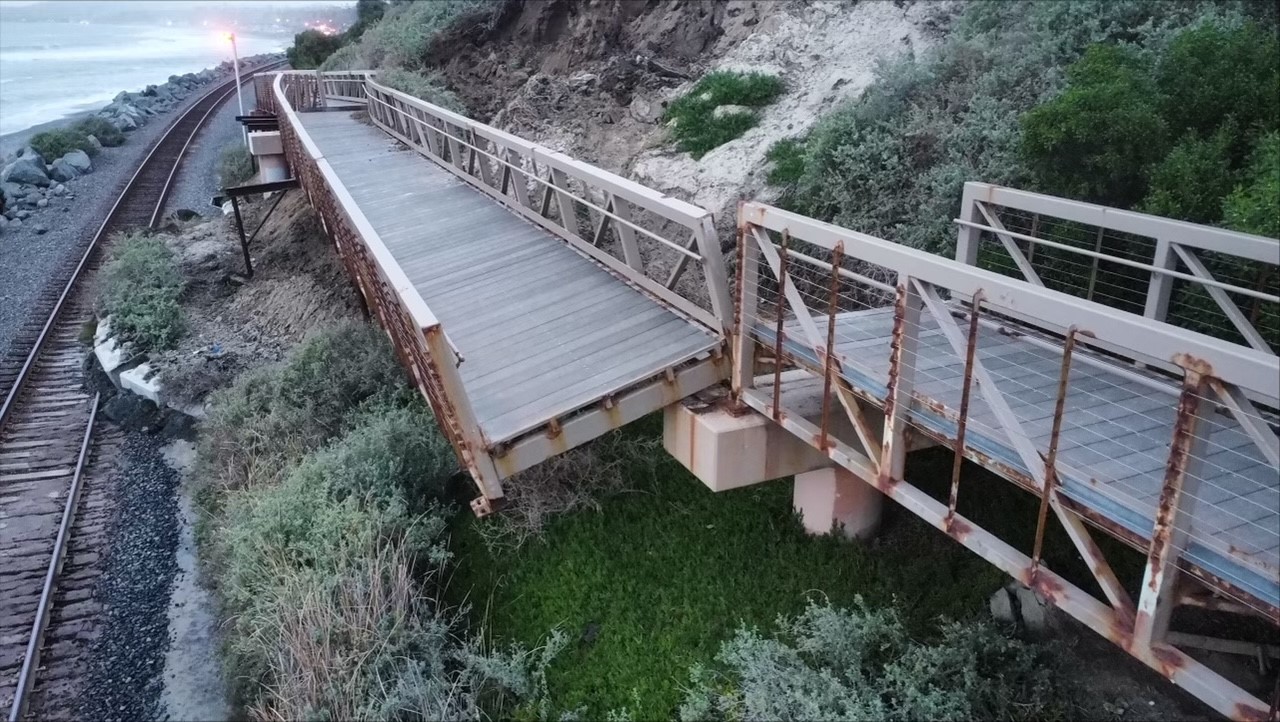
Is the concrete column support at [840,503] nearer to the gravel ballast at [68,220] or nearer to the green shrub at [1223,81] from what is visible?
the green shrub at [1223,81]

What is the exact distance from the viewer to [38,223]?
916 inches

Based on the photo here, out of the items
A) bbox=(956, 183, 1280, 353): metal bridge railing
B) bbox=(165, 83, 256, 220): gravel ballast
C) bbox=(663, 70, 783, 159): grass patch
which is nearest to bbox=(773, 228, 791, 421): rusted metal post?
bbox=(956, 183, 1280, 353): metal bridge railing

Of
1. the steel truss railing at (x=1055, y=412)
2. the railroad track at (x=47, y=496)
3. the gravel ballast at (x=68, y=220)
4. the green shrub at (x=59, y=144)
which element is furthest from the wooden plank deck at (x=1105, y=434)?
the green shrub at (x=59, y=144)

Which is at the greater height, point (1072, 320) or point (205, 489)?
point (1072, 320)

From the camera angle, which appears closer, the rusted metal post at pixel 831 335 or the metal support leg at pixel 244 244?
the rusted metal post at pixel 831 335

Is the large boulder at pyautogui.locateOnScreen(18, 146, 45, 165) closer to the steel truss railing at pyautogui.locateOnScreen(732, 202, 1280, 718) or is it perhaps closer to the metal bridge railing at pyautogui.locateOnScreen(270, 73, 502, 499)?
the metal bridge railing at pyautogui.locateOnScreen(270, 73, 502, 499)

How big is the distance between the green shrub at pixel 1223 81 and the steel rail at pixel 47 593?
10865 millimetres

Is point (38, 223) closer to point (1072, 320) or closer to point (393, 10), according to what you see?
point (393, 10)

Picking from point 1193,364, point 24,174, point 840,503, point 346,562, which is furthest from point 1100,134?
point 24,174

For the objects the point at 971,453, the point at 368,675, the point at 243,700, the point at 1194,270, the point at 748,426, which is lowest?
the point at 243,700

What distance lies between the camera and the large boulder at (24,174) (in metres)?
27.7

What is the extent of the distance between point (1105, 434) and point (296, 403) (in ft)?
29.0

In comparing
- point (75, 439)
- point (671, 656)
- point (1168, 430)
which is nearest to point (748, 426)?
point (671, 656)

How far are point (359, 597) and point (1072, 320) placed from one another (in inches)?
210
